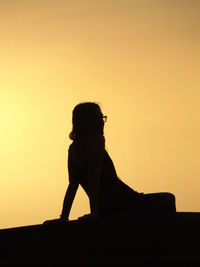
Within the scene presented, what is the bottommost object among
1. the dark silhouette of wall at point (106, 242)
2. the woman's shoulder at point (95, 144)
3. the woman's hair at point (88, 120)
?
the dark silhouette of wall at point (106, 242)

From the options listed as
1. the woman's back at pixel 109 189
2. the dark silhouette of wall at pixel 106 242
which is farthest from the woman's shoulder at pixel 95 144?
the dark silhouette of wall at pixel 106 242

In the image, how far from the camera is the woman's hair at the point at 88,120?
3092 mm

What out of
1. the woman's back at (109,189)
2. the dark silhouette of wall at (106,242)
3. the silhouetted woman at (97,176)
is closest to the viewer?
the dark silhouette of wall at (106,242)

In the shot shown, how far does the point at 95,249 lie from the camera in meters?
2.57

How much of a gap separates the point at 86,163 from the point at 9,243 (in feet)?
2.30

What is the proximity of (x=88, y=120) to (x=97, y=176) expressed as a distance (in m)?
0.32

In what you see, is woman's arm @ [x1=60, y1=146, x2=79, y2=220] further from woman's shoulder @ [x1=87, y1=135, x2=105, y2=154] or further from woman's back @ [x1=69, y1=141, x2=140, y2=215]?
Result: woman's shoulder @ [x1=87, y1=135, x2=105, y2=154]

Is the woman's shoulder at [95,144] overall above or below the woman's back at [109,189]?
above

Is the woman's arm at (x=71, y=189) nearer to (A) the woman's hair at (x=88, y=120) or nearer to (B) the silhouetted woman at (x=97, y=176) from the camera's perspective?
(B) the silhouetted woman at (x=97, y=176)

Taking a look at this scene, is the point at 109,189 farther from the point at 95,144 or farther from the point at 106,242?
the point at 106,242

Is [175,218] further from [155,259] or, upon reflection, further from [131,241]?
[155,259]

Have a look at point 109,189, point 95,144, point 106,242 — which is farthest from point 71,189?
point 106,242

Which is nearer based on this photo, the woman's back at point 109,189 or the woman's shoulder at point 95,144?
the woman's shoulder at point 95,144

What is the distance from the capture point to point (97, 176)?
3041mm
